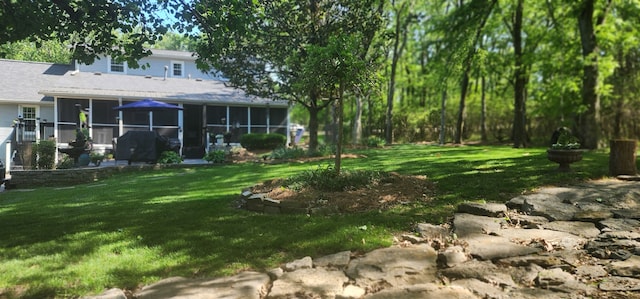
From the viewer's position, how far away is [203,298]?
10.6ft

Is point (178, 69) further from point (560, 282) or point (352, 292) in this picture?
point (560, 282)

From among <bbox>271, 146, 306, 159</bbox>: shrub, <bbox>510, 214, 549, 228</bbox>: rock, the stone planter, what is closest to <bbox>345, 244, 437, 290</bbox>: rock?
<bbox>510, 214, 549, 228</bbox>: rock

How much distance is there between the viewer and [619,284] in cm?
313

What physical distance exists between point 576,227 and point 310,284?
3.16 m

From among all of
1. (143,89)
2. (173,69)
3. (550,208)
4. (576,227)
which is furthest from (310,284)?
(173,69)

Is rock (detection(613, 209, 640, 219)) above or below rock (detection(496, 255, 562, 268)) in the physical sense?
above

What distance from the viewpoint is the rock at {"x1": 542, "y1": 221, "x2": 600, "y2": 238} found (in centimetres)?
440

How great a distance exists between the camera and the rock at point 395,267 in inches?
136

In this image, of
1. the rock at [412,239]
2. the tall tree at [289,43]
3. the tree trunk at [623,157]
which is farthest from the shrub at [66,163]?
the tree trunk at [623,157]

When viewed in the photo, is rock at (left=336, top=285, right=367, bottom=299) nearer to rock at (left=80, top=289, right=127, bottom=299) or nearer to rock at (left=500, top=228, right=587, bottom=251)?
rock at (left=80, top=289, right=127, bottom=299)

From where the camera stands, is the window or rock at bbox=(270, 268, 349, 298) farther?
the window

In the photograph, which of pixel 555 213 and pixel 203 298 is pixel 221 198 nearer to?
pixel 203 298

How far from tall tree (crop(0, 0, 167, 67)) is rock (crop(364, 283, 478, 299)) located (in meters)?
5.35

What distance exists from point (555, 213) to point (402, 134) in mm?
22007
